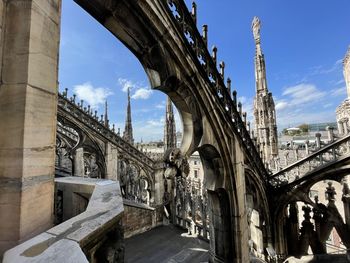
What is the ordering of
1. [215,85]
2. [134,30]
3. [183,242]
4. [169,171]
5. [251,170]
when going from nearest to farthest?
[134,30] → [169,171] → [215,85] → [251,170] → [183,242]

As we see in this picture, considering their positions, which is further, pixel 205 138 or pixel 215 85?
pixel 215 85

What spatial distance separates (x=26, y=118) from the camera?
139cm

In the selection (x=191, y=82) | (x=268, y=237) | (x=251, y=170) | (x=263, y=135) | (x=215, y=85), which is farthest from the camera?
(x=263, y=135)

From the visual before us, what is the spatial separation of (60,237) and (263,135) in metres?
16.9

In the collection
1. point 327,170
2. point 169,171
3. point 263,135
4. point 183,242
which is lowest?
point 183,242

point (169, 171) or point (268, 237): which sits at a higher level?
point (169, 171)

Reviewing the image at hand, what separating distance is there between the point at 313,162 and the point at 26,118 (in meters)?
7.64

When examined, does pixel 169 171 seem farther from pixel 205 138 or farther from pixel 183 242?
pixel 183 242

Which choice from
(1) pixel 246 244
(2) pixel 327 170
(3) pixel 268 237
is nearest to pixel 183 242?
(3) pixel 268 237

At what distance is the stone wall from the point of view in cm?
886

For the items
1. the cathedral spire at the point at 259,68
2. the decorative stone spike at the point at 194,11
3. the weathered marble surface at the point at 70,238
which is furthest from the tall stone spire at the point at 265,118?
the weathered marble surface at the point at 70,238

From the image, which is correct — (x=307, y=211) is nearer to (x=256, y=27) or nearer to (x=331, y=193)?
(x=331, y=193)

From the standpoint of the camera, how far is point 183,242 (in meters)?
8.64

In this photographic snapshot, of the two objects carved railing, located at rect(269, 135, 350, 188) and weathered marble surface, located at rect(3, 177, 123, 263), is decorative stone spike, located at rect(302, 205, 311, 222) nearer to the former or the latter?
→ carved railing, located at rect(269, 135, 350, 188)
